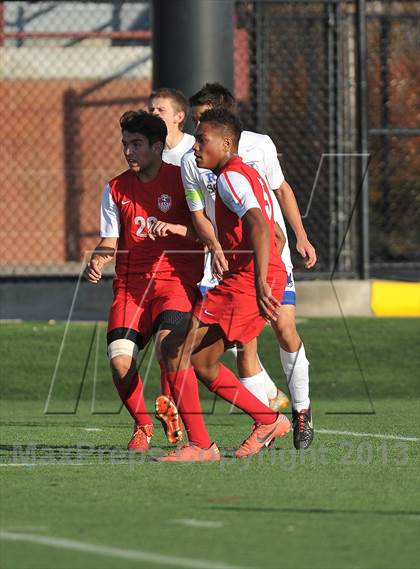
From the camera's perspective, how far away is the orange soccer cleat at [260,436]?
8.09m

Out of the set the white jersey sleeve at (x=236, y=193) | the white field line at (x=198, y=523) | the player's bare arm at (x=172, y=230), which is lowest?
the white field line at (x=198, y=523)

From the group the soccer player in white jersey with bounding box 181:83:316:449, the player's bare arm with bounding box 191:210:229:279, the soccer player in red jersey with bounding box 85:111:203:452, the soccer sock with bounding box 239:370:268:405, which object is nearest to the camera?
the player's bare arm with bounding box 191:210:229:279

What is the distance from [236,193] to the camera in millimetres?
7688

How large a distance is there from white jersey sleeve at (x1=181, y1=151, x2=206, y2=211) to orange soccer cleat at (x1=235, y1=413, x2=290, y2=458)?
4.06 ft

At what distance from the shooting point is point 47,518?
19.7ft

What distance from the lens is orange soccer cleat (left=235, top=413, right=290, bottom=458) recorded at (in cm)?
809

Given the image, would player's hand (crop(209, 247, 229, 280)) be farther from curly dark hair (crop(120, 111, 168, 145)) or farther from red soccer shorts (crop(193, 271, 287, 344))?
curly dark hair (crop(120, 111, 168, 145))

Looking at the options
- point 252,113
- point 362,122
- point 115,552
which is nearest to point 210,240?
point 115,552

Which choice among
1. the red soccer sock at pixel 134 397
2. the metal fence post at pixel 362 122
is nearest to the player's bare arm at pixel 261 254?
the red soccer sock at pixel 134 397

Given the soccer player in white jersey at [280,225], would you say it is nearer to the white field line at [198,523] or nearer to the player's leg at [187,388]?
the player's leg at [187,388]

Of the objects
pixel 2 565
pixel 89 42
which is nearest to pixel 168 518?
pixel 2 565

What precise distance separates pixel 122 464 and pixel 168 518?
176 cm

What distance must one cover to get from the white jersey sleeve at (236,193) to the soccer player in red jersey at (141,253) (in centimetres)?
67

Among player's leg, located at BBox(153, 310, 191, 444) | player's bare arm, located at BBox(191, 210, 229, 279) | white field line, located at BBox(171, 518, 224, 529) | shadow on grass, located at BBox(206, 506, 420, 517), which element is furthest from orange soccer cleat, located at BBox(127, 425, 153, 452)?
white field line, located at BBox(171, 518, 224, 529)
